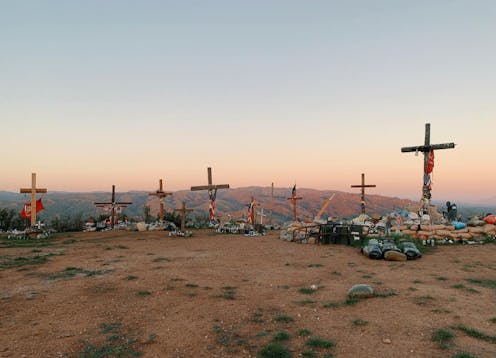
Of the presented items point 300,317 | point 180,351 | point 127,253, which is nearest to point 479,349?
point 300,317

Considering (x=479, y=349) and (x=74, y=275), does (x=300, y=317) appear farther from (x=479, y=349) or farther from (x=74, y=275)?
(x=74, y=275)

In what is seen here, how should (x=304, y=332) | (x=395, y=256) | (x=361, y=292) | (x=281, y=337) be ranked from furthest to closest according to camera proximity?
(x=395, y=256)
(x=361, y=292)
(x=304, y=332)
(x=281, y=337)

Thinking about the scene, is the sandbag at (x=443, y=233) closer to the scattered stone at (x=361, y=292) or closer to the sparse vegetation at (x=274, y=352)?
the scattered stone at (x=361, y=292)

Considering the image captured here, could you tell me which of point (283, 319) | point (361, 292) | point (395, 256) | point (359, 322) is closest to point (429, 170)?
point (395, 256)

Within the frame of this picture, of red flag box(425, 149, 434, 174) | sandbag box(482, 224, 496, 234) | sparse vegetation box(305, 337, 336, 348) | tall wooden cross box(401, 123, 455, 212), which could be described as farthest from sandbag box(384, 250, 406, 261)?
red flag box(425, 149, 434, 174)

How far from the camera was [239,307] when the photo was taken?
9070 millimetres

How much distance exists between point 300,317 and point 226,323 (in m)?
1.94

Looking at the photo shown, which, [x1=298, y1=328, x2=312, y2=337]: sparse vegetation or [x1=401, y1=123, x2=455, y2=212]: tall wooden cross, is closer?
[x1=298, y1=328, x2=312, y2=337]: sparse vegetation

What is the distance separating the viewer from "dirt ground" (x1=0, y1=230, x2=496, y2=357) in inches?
264

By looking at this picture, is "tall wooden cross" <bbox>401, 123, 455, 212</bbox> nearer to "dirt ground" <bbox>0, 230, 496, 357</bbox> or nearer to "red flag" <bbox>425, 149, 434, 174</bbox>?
"red flag" <bbox>425, 149, 434, 174</bbox>

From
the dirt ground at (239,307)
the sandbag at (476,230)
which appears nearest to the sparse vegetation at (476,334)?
the dirt ground at (239,307)

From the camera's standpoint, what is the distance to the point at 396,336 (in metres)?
7.09

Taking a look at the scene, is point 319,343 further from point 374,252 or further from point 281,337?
point 374,252

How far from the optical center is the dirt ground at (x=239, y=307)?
6703 millimetres
